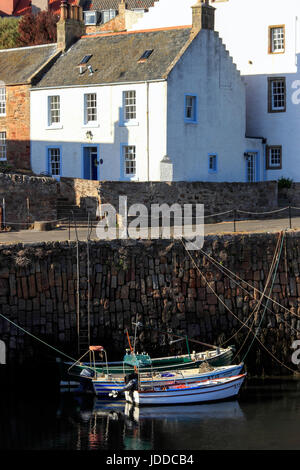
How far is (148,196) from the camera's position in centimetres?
3578

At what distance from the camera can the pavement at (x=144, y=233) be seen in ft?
95.7

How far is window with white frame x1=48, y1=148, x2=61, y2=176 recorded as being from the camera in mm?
41500

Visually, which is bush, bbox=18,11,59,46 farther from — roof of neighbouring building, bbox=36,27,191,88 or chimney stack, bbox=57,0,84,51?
A: roof of neighbouring building, bbox=36,27,191,88

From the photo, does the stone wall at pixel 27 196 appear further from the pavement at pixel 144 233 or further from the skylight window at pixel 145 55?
the skylight window at pixel 145 55

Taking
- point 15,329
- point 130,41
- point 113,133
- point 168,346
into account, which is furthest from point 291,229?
point 130,41

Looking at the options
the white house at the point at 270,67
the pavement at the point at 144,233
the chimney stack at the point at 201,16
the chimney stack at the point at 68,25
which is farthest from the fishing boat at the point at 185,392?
the chimney stack at the point at 68,25

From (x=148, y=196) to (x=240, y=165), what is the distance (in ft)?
25.8

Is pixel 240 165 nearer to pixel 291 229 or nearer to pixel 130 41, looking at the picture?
pixel 130 41

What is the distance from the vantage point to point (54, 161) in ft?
137

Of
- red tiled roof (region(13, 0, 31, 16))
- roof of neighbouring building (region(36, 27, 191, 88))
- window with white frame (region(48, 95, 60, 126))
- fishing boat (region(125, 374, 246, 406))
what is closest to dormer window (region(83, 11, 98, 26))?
red tiled roof (region(13, 0, 31, 16))

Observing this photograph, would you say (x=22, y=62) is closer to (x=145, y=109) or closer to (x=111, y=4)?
(x=145, y=109)

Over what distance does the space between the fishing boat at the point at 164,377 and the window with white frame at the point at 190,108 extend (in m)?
15.7

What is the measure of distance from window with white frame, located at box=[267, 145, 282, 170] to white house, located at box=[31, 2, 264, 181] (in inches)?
58.2

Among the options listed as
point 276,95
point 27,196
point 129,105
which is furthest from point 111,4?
point 27,196
